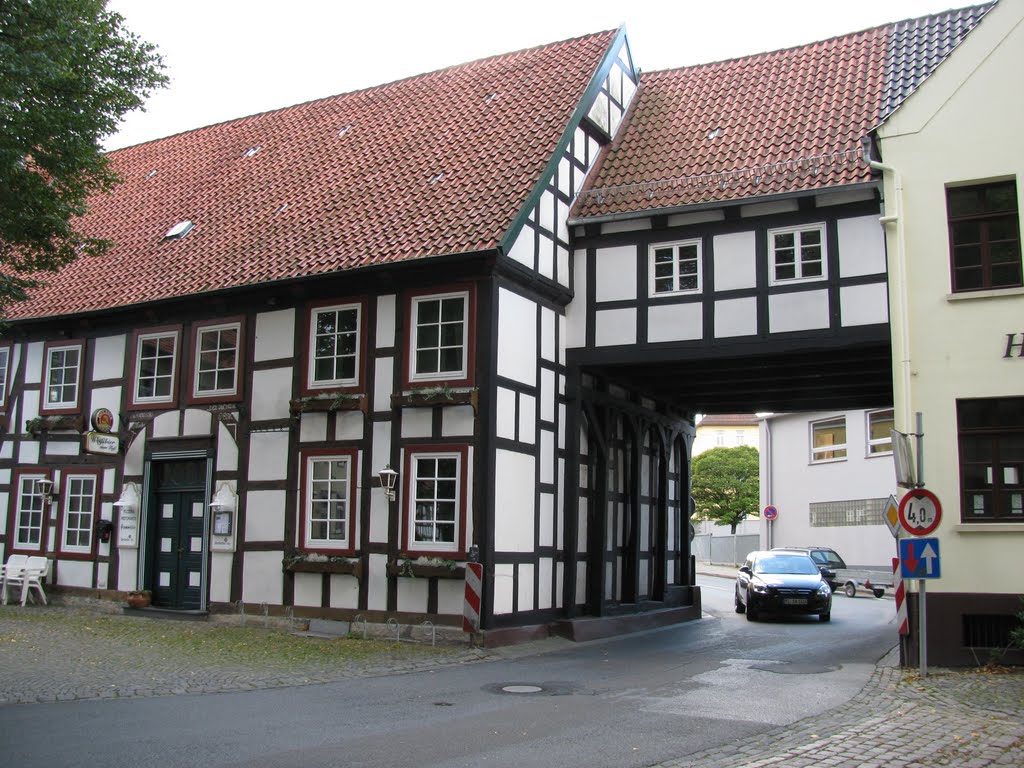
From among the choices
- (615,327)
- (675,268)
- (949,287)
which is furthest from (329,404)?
(949,287)

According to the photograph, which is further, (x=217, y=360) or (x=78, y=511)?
(x=78, y=511)

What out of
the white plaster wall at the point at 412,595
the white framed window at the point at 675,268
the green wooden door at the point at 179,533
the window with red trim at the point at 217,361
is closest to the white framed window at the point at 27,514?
the green wooden door at the point at 179,533

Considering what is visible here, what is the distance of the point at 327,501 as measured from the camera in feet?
55.9

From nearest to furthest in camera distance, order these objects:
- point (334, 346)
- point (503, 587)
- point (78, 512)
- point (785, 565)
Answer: point (503, 587), point (334, 346), point (78, 512), point (785, 565)

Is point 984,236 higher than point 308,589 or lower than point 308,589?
higher

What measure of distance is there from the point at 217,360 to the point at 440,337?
17.0 ft

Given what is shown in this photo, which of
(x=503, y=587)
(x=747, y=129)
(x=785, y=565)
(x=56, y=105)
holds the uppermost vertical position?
(x=747, y=129)

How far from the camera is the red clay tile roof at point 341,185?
56.9ft

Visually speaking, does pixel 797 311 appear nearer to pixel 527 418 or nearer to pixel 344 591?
pixel 527 418

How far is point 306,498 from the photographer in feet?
56.5

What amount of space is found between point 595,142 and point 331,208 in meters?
5.32

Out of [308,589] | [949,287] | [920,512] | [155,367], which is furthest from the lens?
[155,367]

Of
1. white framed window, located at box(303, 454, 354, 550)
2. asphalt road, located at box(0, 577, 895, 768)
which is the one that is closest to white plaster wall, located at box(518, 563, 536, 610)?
asphalt road, located at box(0, 577, 895, 768)

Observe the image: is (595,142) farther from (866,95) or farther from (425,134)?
(866,95)
